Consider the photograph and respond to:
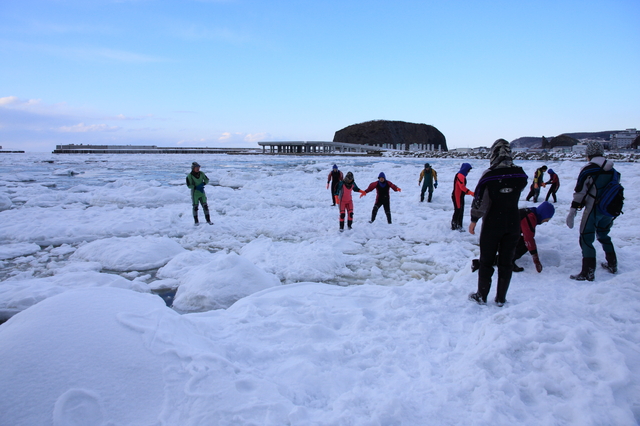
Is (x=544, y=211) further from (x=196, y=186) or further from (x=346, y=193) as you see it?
(x=196, y=186)

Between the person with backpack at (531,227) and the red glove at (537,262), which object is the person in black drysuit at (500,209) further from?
the red glove at (537,262)

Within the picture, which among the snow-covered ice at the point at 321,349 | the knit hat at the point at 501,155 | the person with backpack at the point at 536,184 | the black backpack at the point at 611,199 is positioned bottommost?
the snow-covered ice at the point at 321,349

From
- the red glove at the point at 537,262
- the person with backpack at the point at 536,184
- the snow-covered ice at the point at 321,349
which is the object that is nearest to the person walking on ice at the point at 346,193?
the snow-covered ice at the point at 321,349

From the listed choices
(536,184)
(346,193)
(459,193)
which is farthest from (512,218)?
(536,184)

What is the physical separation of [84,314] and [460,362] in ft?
10.0

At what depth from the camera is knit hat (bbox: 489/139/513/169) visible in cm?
346

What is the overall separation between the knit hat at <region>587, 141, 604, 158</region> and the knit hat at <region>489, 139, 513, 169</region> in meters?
1.74

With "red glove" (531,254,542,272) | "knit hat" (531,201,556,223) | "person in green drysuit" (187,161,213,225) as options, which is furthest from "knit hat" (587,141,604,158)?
"person in green drysuit" (187,161,213,225)

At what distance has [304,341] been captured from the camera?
3.15 metres

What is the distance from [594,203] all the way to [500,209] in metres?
1.84

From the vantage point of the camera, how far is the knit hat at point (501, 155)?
3461 millimetres

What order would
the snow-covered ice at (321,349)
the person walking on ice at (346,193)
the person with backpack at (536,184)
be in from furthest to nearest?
the person with backpack at (536,184)
the person walking on ice at (346,193)
the snow-covered ice at (321,349)

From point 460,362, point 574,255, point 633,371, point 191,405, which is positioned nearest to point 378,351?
point 460,362

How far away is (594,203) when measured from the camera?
4285 mm
